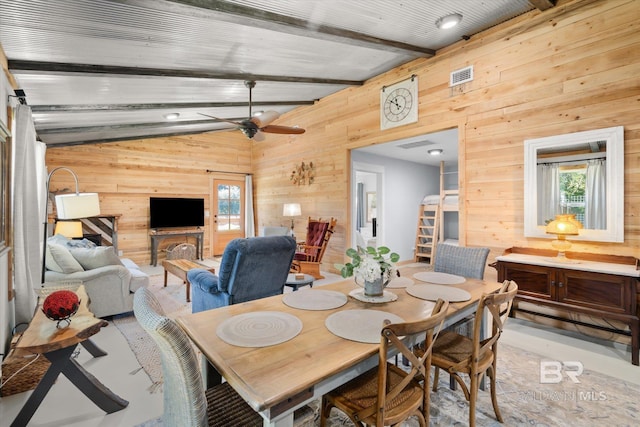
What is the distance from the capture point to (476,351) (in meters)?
1.59

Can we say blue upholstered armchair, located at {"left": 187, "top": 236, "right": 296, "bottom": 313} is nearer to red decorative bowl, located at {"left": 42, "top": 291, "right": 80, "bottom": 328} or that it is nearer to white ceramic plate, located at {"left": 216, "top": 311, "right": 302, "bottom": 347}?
red decorative bowl, located at {"left": 42, "top": 291, "right": 80, "bottom": 328}

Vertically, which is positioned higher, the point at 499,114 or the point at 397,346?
the point at 499,114

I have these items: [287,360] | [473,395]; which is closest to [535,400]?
[473,395]

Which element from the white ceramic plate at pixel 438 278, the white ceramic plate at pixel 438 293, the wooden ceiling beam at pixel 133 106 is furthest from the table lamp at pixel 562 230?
the wooden ceiling beam at pixel 133 106

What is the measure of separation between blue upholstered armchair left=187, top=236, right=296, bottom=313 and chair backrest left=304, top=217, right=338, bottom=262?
2.01m

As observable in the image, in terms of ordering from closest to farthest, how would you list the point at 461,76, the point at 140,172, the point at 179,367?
the point at 179,367
the point at 461,76
the point at 140,172

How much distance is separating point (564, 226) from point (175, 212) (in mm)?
6933

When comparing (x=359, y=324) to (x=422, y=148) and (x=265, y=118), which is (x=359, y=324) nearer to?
(x=265, y=118)

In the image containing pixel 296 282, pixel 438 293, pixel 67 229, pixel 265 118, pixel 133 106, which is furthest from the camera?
pixel 67 229

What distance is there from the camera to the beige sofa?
323 cm

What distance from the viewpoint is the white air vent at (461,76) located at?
12.1 feet

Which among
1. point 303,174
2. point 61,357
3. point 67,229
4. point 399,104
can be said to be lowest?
point 61,357

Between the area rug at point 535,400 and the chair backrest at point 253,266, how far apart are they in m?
0.86

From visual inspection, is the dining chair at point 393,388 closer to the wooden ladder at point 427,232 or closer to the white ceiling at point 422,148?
the white ceiling at point 422,148
